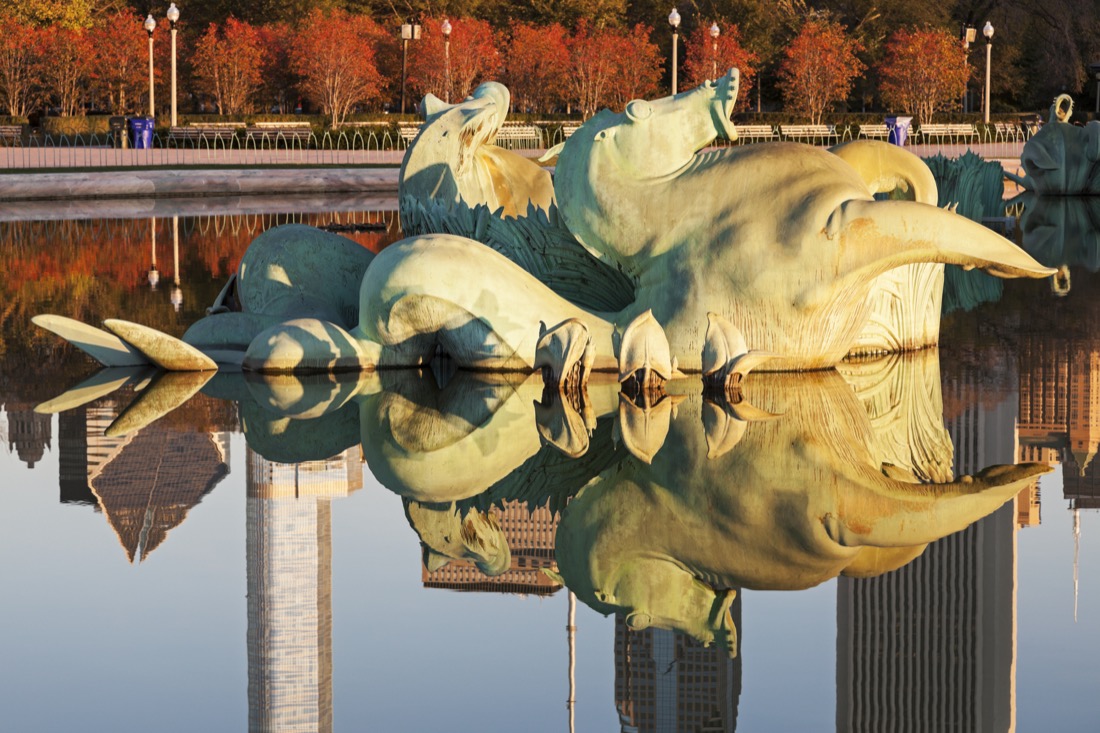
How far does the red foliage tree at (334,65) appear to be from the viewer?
4841cm

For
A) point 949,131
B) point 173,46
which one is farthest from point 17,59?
point 949,131

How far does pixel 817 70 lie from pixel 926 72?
3.19 meters

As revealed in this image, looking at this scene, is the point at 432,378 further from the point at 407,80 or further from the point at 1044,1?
the point at 1044,1

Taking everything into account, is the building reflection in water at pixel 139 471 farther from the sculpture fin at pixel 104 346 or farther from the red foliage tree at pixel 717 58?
the red foliage tree at pixel 717 58

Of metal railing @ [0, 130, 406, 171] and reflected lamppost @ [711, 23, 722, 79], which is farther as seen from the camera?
reflected lamppost @ [711, 23, 722, 79]

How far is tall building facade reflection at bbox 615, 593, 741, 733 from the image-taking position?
4.84 meters

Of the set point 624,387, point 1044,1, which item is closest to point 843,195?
point 624,387

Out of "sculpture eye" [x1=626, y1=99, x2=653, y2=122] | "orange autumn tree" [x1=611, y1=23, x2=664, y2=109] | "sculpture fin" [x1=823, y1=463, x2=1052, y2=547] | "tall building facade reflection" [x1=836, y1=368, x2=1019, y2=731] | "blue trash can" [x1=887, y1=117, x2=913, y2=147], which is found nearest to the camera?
"tall building facade reflection" [x1=836, y1=368, x2=1019, y2=731]

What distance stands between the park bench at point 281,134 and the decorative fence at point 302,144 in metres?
0.04

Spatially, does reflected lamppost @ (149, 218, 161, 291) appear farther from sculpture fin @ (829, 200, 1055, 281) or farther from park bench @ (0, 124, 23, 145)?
park bench @ (0, 124, 23, 145)

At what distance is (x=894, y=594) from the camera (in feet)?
19.1

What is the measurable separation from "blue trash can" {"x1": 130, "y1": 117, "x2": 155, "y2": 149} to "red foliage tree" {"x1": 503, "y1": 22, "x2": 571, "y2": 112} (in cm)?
1623

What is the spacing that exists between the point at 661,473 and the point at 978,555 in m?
1.61

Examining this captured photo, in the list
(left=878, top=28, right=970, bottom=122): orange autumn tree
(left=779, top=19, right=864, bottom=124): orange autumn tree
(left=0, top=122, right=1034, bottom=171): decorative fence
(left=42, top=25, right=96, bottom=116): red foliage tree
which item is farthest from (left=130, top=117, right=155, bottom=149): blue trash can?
(left=878, top=28, right=970, bottom=122): orange autumn tree
